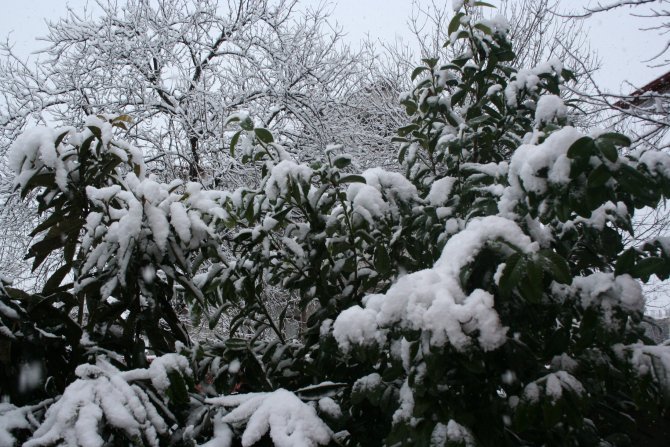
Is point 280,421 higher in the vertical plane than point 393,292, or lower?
lower

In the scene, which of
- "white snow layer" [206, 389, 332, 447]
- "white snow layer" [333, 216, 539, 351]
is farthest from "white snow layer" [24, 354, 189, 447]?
"white snow layer" [333, 216, 539, 351]

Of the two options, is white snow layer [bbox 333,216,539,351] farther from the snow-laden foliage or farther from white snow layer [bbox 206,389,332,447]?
white snow layer [bbox 206,389,332,447]

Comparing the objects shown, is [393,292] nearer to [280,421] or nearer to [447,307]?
[447,307]

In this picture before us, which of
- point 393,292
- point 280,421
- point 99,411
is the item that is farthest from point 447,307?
point 99,411

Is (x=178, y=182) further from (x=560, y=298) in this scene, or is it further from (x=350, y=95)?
(x=350, y=95)

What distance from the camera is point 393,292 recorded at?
0.97 metres

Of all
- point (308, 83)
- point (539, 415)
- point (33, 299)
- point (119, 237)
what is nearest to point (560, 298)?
point (539, 415)

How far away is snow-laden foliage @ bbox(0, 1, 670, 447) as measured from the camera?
3.13 ft

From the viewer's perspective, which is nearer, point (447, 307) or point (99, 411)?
point (447, 307)

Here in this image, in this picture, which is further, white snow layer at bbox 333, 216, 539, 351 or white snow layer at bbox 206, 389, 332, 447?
white snow layer at bbox 206, 389, 332, 447

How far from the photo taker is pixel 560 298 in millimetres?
1108

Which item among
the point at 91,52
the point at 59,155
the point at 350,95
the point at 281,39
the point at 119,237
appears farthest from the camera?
the point at 350,95

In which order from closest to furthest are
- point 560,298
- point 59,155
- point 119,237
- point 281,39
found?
point 560,298, point 119,237, point 59,155, point 281,39

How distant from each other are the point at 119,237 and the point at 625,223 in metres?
1.24
